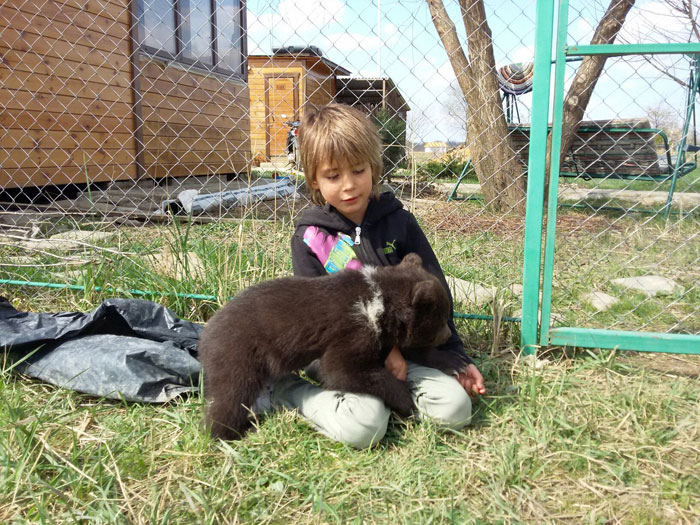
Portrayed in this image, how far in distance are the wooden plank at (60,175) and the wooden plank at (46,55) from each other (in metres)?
1.27

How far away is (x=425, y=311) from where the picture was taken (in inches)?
94.0

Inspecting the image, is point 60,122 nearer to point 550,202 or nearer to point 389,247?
point 389,247

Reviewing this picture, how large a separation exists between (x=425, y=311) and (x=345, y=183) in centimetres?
78

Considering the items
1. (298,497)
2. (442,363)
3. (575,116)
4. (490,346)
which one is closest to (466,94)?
(575,116)

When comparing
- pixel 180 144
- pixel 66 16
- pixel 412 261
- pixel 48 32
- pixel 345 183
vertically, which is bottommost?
pixel 412 261

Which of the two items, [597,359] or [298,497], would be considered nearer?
[298,497]

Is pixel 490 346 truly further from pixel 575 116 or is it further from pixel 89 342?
pixel 575 116

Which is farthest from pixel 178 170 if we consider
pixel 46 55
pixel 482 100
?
pixel 482 100

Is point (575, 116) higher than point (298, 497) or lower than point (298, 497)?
higher

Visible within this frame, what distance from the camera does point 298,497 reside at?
1994mm

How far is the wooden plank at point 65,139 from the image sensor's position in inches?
259

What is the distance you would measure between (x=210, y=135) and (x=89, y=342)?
8.27 m

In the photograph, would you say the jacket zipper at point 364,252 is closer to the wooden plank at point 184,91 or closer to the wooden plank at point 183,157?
the wooden plank at point 184,91

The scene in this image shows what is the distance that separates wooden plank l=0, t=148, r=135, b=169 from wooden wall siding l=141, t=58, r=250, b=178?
48 centimetres
